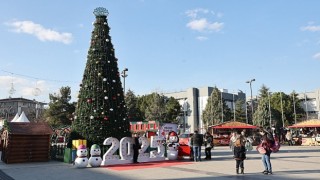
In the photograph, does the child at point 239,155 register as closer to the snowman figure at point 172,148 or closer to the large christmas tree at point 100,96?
the snowman figure at point 172,148

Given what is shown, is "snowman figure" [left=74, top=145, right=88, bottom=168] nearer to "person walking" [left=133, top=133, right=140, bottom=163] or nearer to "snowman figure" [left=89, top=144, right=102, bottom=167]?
"snowman figure" [left=89, top=144, right=102, bottom=167]

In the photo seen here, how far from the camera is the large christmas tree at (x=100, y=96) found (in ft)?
58.0

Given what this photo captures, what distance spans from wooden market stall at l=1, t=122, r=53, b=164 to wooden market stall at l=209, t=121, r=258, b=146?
2184 cm

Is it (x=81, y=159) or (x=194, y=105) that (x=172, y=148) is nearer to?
(x=81, y=159)

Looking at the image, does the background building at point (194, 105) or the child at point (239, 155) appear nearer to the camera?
the child at point (239, 155)

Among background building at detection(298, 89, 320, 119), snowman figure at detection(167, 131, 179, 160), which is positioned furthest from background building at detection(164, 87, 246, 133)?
snowman figure at detection(167, 131, 179, 160)

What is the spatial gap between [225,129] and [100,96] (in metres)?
26.5

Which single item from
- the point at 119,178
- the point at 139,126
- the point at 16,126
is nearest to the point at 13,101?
the point at 139,126

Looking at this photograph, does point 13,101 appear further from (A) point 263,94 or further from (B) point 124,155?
(B) point 124,155

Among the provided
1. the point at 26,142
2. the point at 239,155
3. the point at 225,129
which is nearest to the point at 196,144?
the point at 239,155

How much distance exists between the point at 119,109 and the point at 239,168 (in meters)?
7.88

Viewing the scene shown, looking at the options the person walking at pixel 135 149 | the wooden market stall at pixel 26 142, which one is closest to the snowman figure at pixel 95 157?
the person walking at pixel 135 149

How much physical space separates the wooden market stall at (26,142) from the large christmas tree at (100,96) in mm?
1999

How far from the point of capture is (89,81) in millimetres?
18438
